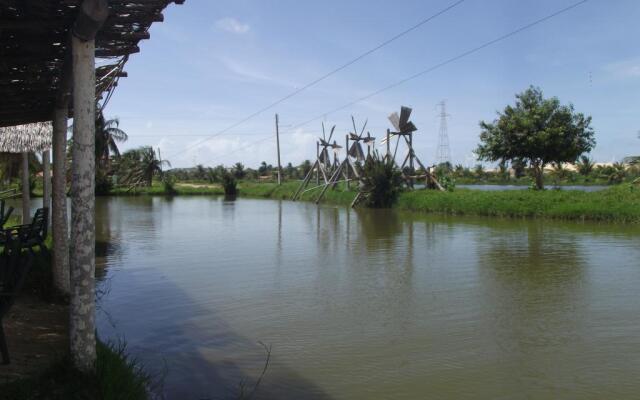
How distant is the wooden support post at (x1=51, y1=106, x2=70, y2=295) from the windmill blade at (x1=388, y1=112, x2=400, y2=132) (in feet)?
83.9

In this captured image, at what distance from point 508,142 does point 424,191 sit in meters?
4.95

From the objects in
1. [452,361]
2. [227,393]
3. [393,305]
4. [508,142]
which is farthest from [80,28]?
[508,142]

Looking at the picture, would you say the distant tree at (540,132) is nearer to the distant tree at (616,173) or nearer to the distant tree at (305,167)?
the distant tree at (616,173)

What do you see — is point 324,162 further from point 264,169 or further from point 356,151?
point 264,169

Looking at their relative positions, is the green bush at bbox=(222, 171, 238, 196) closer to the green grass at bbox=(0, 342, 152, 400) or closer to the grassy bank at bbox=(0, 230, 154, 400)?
the grassy bank at bbox=(0, 230, 154, 400)

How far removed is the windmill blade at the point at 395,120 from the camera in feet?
102

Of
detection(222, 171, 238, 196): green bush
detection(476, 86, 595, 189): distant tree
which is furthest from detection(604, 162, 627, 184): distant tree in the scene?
detection(222, 171, 238, 196): green bush

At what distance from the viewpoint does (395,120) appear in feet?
103

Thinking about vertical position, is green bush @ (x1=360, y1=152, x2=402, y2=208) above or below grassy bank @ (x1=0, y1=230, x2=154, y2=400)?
above

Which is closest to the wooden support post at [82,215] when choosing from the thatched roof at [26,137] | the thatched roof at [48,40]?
the thatched roof at [48,40]

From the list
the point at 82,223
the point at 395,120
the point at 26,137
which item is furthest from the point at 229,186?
the point at 82,223

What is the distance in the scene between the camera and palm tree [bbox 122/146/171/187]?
5644 cm

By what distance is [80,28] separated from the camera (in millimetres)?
3891

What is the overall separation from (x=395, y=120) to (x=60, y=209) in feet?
85.3
